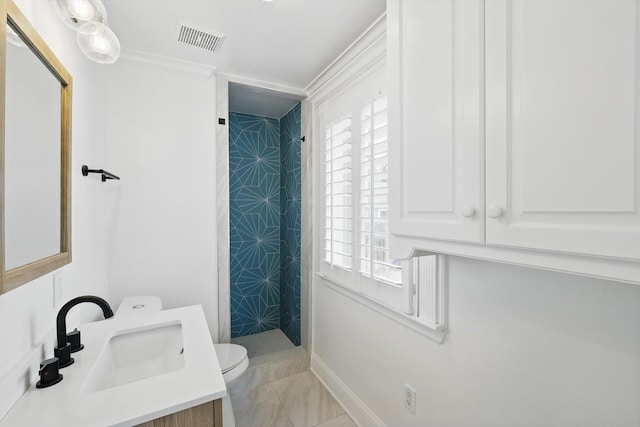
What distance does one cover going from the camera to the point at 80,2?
2.93ft

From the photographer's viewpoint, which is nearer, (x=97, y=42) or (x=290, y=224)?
(x=97, y=42)

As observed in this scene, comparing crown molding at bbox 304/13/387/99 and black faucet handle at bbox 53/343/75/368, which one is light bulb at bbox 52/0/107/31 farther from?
crown molding at bbox 304/13/387/99

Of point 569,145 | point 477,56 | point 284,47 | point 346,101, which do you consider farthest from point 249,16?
point 569,145

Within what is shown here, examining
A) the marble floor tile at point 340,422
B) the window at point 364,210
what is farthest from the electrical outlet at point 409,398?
the marble floor tile at point 340,422

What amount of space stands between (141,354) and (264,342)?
1.64 metres

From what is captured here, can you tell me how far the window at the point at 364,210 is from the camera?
1.34 metres

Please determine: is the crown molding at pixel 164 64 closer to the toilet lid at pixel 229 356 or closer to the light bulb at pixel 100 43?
the light bulb at pixel 100 43

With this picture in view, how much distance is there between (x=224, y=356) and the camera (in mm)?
1759

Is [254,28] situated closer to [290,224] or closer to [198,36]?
[198,36]

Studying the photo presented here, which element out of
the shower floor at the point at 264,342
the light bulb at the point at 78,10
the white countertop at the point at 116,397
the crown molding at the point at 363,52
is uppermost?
the crown molding at the point at 363,52

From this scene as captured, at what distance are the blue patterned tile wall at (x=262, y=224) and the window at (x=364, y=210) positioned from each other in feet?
2.40

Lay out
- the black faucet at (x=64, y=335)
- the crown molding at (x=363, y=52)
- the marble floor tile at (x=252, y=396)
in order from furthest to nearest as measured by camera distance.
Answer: the marble floor tile at (x=252, y=396), the crown molding at (x=363, y=52), the black faucet at (x=64, y=335)

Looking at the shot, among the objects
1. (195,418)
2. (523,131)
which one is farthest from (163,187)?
(523,131)

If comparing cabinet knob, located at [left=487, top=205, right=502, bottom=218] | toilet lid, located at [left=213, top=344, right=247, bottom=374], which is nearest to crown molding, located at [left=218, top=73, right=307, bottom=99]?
toilet lid, located at [left=213, top=344, right=247, bottom=374]
